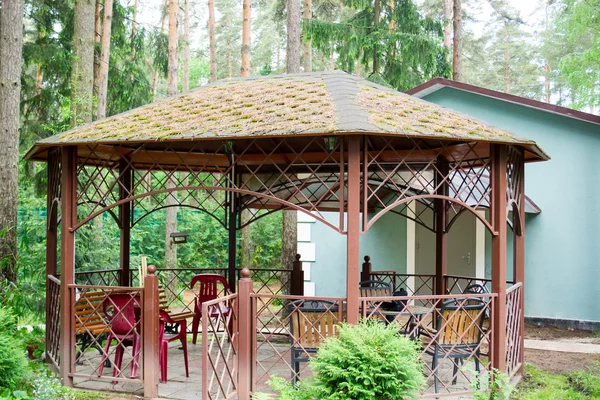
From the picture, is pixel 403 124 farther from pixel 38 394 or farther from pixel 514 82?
Answer: pixel 514 82

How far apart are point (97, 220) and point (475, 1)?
70.2 ft

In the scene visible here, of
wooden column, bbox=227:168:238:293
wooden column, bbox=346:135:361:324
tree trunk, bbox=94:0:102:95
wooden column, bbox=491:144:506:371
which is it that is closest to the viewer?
wooden column, bbox=346:135:361:324

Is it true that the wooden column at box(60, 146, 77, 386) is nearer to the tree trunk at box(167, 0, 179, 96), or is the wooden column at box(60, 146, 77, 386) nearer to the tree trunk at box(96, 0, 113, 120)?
the tree trunk at box(96, 0, 113, 120)

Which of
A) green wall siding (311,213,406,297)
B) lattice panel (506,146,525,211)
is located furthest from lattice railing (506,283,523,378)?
green wall siding (311,213,406,297)

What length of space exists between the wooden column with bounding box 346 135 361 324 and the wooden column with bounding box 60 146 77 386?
3483 millimetres

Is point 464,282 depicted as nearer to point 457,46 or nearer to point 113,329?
point 457,46

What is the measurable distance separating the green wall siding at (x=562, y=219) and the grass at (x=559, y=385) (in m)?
3.61

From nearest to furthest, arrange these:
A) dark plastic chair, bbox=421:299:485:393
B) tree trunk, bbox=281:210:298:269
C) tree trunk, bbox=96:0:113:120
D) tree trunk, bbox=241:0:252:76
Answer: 1. dark plastic chair, bbox=421:299:485:393
2. tree trunk, bbox=281:210:298:269
3. tree trunk, bbox=96:0:113:120
4. tree trunk, bbox=241:0:252:76

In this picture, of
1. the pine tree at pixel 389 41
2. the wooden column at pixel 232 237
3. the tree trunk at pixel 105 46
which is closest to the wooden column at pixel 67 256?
the wooden column at pixel 232 237

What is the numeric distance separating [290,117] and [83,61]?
772 centimetres

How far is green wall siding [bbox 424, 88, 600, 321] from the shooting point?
40.8 feet

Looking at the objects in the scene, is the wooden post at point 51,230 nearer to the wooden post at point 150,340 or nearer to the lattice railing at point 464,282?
the wooden post at point 150,340

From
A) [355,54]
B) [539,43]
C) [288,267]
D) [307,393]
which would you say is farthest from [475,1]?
[307,393]

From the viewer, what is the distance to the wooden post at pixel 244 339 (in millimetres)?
6949
